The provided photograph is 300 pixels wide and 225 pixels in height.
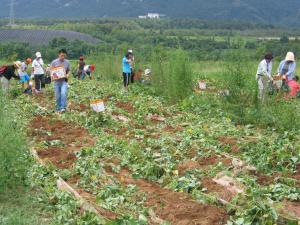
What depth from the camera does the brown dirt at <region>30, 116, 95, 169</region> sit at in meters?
9.17

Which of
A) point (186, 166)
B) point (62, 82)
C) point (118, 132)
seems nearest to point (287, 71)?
point (62, 82)

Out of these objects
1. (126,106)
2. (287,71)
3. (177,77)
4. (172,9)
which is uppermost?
(172,9)

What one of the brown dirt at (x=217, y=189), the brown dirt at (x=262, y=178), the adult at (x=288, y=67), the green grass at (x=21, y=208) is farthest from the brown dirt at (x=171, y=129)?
the adult at (x=288, y=67)

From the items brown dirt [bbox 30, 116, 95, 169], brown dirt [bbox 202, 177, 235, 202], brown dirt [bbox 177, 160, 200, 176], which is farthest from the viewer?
brown dirt [bbox 30, 116, 95, 169]

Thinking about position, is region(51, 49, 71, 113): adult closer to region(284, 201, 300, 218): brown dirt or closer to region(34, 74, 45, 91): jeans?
region(34, 74, 45, 91): jeans

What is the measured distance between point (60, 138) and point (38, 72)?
296 inches

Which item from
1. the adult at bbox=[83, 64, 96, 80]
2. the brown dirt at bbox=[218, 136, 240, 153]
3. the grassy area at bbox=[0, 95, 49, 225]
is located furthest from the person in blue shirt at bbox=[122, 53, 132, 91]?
the grassy area at bbox=[0, 95, 49, 225]

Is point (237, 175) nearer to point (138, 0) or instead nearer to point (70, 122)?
point (70, 122)

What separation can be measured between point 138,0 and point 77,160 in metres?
136

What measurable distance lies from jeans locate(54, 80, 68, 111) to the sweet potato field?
2.44ft

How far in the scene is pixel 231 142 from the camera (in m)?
9.81

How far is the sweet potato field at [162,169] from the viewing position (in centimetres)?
636

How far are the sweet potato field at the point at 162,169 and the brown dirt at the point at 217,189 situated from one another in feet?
0.04

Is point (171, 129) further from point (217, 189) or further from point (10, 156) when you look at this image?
point (10, 156)
